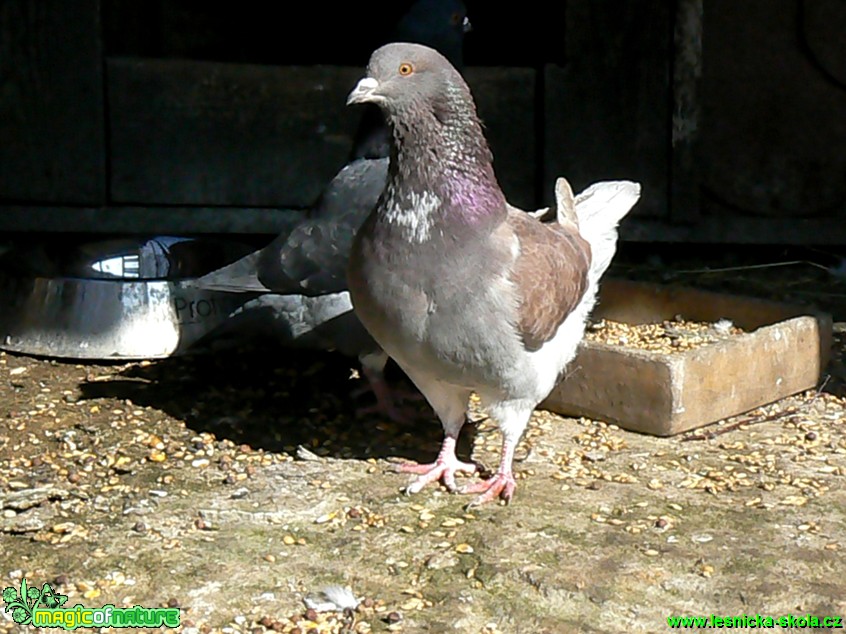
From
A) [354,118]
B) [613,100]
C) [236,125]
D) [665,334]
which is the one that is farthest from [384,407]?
[613,100]

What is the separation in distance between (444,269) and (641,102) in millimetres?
2842

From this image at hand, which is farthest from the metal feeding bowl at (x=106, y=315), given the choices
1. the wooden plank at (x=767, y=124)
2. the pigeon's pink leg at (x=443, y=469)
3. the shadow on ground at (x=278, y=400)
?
the wooden plank at (x=767, y=124)

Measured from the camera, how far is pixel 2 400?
14.6ft

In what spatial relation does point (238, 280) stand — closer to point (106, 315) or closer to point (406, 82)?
point (106, 315)

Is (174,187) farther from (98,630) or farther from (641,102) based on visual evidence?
(98,630)

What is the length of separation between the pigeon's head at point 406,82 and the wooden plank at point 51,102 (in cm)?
275

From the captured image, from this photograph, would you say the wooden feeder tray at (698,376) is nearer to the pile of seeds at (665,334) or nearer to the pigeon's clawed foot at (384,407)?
the pile of seeds at (665,334)

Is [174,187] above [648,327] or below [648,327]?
above

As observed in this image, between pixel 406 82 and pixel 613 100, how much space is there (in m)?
2.76

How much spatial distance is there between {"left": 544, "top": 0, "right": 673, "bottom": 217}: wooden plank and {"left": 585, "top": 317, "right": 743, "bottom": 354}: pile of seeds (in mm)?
1162

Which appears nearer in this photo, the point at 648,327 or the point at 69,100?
the point at 648,327

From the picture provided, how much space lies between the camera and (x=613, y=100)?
5883 millimetres

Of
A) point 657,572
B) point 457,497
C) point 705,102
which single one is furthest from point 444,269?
point 705,102

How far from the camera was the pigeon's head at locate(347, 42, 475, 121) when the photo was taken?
3.29 metres
